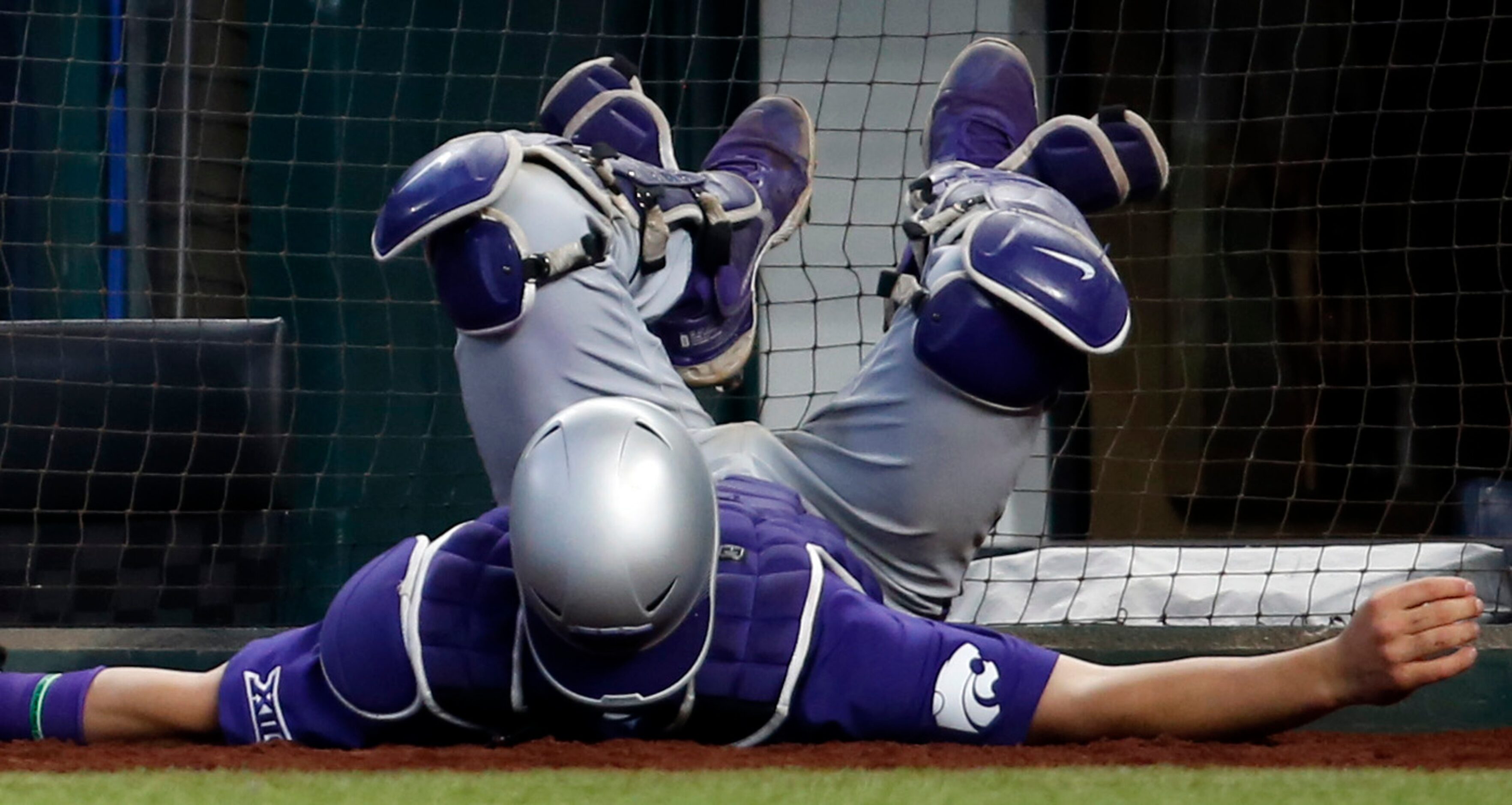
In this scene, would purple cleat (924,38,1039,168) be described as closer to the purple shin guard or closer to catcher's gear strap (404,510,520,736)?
catcher's gear strap (404,510,520,736)

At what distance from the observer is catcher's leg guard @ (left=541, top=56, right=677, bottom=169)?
2.86 metres

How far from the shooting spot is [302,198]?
14.0 ft

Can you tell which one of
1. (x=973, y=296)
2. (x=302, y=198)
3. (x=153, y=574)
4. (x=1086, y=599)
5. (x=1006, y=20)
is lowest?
(x=153, y=574)

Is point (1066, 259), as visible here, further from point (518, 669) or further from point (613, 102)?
point (613, 102)

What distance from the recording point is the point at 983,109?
289 centimetres

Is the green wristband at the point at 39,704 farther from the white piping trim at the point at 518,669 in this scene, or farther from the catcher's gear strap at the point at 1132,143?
the catcher's gear strap at the point at 1132,143

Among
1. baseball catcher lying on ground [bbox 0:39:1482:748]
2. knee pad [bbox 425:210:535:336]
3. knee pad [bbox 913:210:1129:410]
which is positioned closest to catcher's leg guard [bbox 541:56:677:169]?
baseball catcher lying on ground [bbox 0:39:1482:748]

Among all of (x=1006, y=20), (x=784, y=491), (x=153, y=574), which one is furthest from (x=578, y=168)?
(x=1006, y=20)

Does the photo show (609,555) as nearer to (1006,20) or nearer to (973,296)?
(973,296)

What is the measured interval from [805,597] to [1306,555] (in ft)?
5.51

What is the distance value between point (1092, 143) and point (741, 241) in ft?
1.67

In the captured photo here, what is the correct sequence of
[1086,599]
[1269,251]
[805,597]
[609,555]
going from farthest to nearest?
[1269,251]
[1086,599]
[805,597]
[609,555]

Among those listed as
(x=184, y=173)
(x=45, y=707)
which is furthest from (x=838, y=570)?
(x=184, y=173)

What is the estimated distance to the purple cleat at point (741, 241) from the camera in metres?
2.76
